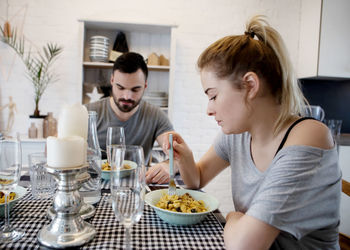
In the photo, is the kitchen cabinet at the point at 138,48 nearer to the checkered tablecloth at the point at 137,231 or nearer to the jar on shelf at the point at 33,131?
the jar on shelf at the point at 33,131

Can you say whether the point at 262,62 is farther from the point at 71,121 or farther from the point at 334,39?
the point at 334,39

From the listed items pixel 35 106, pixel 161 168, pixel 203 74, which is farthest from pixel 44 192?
pixel 35 106

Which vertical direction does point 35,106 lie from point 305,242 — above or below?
above

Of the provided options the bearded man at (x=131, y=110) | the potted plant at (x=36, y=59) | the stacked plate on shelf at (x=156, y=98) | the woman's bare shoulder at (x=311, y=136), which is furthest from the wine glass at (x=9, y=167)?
the potted plant at (x=36, y=59)

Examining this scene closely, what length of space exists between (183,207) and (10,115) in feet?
8.93

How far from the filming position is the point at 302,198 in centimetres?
80

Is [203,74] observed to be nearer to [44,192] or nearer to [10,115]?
[44,192]

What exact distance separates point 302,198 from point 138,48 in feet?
8.46

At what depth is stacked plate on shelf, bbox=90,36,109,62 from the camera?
2.70m

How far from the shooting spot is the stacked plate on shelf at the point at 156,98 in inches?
112

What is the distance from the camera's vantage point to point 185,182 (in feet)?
4.17

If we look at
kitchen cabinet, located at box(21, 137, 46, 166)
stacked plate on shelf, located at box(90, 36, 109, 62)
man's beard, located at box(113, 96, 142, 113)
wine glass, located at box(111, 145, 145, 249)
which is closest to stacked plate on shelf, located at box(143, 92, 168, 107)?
stacked plate on shelf, located at box(90, 36, 109, 62)

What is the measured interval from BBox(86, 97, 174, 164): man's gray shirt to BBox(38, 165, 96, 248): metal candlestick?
1264 millimetres

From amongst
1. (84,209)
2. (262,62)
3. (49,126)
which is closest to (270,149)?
(262,62)
